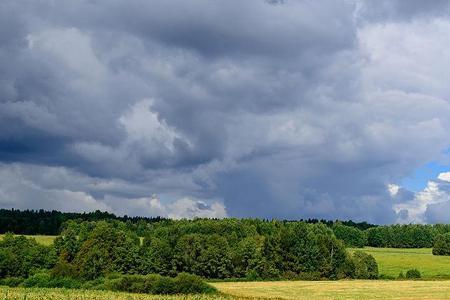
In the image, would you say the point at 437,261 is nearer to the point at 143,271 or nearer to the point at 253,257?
the point at 253,257

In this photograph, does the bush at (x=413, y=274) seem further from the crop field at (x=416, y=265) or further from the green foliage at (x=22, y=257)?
the green foliage at (x=22, y=257)

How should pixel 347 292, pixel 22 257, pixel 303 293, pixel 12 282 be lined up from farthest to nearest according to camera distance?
pixel 22 257, pixel 12 282, pixel 303 293, pixel 347 292

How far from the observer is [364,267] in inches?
4978

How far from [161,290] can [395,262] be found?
76.7 metres

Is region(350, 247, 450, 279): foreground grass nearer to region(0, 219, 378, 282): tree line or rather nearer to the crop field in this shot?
the crop field

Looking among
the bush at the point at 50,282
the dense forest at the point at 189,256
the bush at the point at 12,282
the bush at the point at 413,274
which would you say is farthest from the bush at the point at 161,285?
the bush at the point at 413,274

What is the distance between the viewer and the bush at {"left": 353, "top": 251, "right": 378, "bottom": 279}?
126 meters

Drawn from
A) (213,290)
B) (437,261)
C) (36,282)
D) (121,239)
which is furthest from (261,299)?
(437,261)

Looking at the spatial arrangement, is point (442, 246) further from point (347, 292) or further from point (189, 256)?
point (347, 292)

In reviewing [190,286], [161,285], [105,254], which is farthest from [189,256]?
[161,285]

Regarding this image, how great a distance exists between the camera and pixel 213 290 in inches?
3462

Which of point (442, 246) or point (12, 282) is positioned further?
point (442, 246)

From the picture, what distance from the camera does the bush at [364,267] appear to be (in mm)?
125688

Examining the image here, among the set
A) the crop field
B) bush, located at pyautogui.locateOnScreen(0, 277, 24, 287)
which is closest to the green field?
bush, located at pyautogui.locateOnScreen(0, 277, 24, 287)
